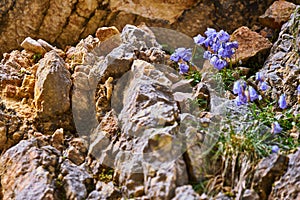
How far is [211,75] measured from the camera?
335cm

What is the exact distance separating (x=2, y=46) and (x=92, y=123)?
1.67 meters

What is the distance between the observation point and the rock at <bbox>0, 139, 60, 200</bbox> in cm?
261

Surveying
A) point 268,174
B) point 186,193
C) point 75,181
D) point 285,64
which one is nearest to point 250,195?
point 268,174

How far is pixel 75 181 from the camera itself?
2660 millimetres

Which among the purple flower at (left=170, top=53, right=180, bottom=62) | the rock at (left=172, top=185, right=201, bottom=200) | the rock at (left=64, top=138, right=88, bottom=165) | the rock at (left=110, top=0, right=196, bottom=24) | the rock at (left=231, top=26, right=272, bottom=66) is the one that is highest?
the rock at (left=110, top=0, right=196, bottom=24)

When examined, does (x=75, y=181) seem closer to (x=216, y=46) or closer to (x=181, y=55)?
(x=181, y=55)

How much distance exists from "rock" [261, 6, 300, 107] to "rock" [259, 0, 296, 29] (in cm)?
22

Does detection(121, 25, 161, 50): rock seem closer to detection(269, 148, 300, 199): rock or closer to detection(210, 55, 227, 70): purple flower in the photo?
detection(210, 55, 227, 70): purple flower

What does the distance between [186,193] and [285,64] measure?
1.49m

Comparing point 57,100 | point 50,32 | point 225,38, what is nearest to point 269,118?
point 225,38

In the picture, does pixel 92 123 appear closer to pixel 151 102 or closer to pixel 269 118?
pixel 151 102

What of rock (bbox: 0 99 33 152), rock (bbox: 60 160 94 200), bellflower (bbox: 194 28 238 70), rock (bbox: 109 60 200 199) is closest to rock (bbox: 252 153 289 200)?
rock (bbox: 109 60 200 199)

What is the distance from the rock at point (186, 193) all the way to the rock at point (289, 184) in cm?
40

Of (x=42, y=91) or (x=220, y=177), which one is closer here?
(x=220, y=177)
